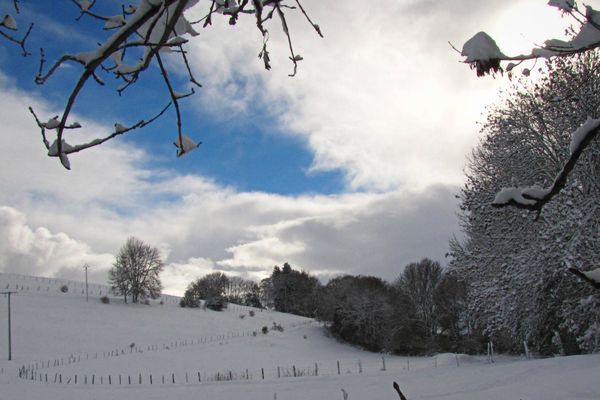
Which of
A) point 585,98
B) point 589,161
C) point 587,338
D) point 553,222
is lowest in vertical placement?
point 587,338

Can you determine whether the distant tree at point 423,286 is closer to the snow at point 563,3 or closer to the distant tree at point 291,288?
the distant tree at point 291,288

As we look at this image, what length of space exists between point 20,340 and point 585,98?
150 ft

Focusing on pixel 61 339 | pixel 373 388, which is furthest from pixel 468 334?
pixel 61 339

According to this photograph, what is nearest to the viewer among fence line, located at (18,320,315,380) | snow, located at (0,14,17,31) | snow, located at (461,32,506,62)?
snow, located at (461,32,506,62)

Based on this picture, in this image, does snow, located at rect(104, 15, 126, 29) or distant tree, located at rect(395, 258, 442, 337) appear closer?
snow, located at rect(104, 15, 126, 29)

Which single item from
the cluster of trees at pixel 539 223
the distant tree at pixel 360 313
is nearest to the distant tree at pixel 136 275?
the distant tree at pixel 360 313

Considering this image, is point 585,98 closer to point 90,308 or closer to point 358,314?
point 358,314

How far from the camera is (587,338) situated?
15.1m

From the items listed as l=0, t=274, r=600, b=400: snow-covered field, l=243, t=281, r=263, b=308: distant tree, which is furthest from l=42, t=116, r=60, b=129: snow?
l=243, t=281, r=263, b=308: distant tree

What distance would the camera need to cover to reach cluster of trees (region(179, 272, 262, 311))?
7262 cm

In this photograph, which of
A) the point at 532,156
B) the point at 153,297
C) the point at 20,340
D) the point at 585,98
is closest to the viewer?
the point at 585,98

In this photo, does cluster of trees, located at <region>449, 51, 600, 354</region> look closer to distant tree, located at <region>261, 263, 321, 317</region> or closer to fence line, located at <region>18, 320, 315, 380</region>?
fence line, located at <region>18, 320, 315, 380</region>

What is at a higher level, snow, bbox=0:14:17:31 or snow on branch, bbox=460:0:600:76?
snow, bbox=0:14:17:31

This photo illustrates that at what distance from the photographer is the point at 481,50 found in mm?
1549
